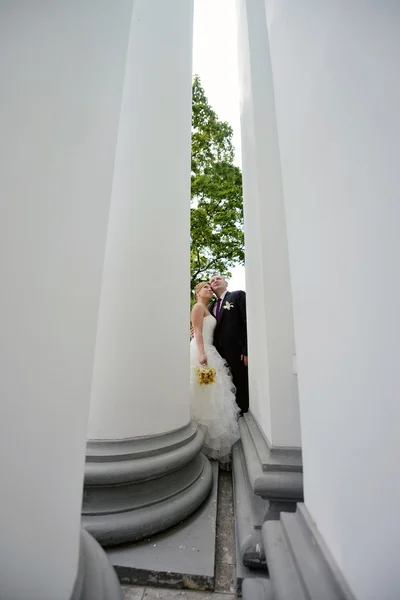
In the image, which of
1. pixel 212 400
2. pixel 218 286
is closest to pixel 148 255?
pixel 212 400

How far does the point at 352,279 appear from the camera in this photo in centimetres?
79

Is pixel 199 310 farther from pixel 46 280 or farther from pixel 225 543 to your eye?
pixel 46 280

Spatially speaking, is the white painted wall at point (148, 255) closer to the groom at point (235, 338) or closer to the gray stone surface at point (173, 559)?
the gray stone surface at point (173, 559)

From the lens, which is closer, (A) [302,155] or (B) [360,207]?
(B) [360,207]

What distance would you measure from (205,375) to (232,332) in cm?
114

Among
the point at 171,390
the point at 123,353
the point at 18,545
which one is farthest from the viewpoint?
the point at 171,390

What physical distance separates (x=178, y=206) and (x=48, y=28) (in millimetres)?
1649

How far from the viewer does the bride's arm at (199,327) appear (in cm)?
355

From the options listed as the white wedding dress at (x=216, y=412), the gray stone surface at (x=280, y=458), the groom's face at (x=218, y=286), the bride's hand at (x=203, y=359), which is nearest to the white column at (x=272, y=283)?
the gray stone surface at (x=280, y=458)

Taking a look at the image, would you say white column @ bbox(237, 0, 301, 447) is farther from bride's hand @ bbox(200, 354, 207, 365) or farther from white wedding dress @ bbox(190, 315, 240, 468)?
bride's hand @ bbox(200, 354, 207, 365)

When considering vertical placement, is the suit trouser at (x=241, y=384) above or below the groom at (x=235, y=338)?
below

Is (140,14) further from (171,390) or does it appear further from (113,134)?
(171,390)

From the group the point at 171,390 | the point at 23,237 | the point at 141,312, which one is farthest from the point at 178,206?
the point at 23,237

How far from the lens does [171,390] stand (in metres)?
2.02
